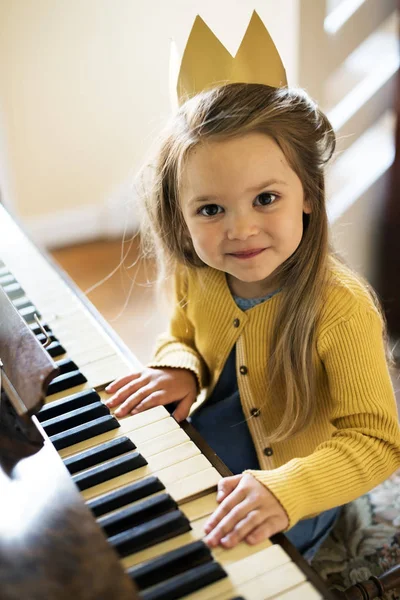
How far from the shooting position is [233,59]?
1.11 m

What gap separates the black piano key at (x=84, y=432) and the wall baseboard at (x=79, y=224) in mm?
2338

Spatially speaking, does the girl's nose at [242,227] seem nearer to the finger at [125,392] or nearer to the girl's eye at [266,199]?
the girl's eye at [266,199]

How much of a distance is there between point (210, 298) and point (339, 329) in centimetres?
31

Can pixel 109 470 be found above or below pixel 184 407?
above

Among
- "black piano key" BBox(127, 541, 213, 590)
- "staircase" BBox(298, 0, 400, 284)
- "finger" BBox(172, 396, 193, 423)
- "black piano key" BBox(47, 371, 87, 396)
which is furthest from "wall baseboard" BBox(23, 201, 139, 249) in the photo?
"black piano key" BBox(127, 541, 213, 590)

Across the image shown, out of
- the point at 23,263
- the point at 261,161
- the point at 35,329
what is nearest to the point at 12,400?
the point at 35,329

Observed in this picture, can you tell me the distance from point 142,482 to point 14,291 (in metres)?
0.54

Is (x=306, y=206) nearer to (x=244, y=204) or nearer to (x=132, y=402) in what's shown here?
(x=244, y=204)

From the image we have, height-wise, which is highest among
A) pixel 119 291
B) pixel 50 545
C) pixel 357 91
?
pixel 357 91

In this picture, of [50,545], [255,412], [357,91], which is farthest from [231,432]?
[357,91]

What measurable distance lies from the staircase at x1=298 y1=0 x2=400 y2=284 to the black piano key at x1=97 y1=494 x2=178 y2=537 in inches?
55.6

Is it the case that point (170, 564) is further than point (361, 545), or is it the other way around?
point (361, 545)

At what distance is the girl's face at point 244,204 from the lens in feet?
3.40

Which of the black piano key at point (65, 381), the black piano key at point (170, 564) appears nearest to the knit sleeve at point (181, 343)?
the black piano key at point (65, 381)
